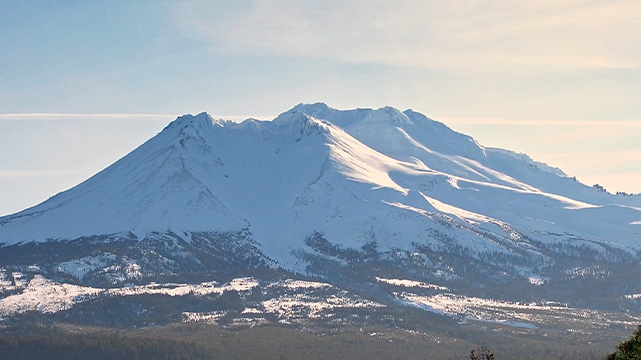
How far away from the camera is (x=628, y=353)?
7500cm

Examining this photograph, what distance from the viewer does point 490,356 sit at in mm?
65938

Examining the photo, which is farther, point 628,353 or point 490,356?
point 628,353

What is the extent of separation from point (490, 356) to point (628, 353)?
48.1 ft
